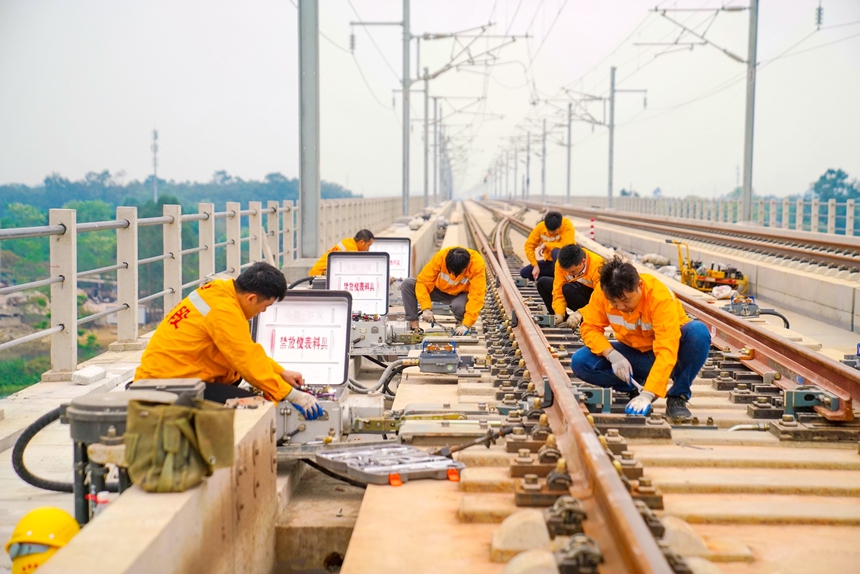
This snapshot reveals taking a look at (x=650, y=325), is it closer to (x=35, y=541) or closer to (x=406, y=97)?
(x=35, y=541)

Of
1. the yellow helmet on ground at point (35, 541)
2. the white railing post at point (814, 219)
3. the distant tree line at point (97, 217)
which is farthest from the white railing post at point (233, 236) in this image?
the white railing post at point (814, 219)

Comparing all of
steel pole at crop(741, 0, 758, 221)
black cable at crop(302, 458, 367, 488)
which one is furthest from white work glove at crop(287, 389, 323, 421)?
steel pole at crop(741, 0, 758, 221)

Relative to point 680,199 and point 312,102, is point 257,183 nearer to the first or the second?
point 680,199

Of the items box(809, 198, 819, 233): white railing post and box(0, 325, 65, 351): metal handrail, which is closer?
box(0, 325, 65, 351): metal handrail

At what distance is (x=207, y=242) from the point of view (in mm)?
12633

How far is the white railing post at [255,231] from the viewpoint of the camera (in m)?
15.3

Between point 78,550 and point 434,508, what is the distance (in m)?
1.86

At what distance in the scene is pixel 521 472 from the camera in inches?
182

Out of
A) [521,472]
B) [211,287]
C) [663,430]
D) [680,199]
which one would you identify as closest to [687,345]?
[663,430]

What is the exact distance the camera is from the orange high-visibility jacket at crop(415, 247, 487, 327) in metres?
9.90

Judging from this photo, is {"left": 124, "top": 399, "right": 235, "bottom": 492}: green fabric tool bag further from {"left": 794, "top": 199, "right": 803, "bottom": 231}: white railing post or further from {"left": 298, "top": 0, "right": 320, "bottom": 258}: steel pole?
Result: {"left": 794, "top": 199, "right": 803, "bottom": 231}: white railing post

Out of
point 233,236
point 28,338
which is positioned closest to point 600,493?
point 28,338

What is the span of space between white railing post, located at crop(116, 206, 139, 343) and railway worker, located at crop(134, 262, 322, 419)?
4551 mm

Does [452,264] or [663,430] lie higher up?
[452,264]
